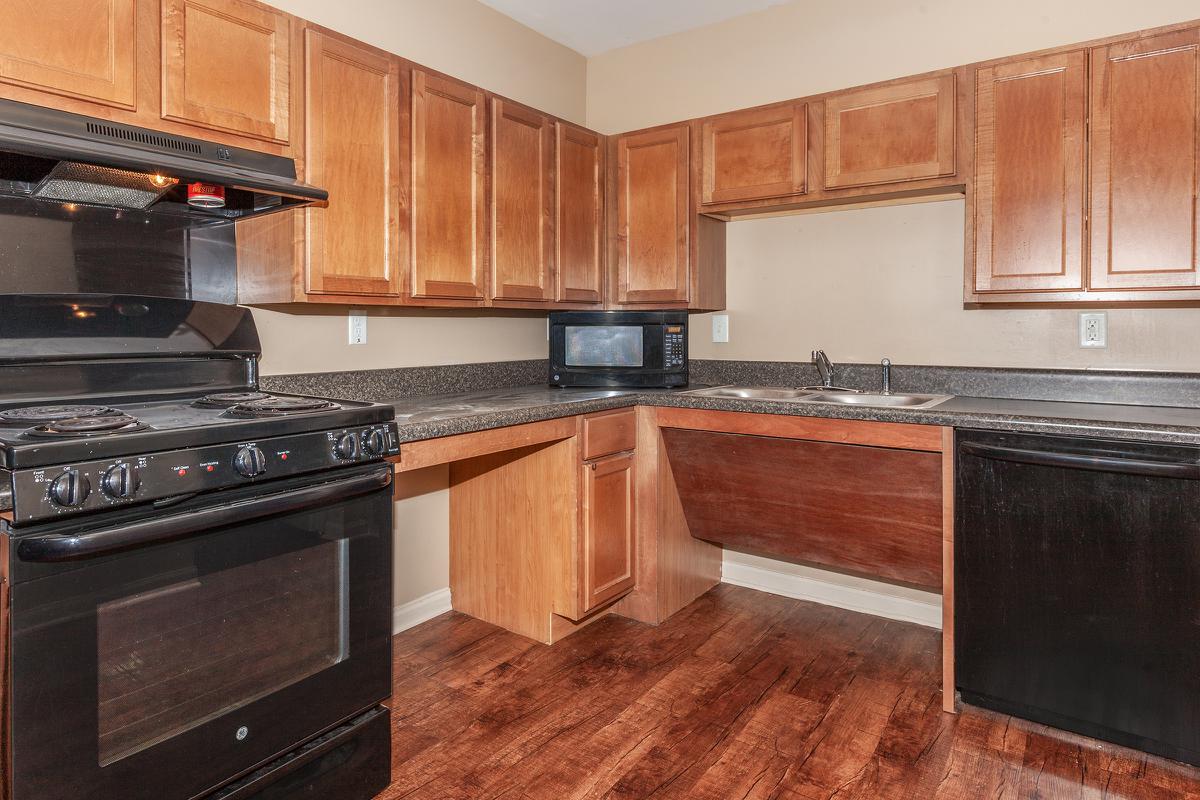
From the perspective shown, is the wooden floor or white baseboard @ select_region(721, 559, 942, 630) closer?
the wooden floor

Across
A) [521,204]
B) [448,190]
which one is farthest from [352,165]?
[521,204]

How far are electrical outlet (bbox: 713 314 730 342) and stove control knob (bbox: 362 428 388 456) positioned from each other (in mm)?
1891

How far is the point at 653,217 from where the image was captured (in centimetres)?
309

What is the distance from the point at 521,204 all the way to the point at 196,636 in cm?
187

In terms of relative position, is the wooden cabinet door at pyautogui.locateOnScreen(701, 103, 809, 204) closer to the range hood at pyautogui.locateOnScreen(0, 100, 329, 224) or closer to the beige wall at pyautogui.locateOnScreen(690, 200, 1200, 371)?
the beige wall at pyautogui.locateOnScreen(690, 200, 1200, 371)

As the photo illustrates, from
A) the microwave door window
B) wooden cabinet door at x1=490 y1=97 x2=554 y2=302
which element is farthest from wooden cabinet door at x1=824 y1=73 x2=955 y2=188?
wooden cabinet door at x1=490 y1=97 x2=554 y2=302

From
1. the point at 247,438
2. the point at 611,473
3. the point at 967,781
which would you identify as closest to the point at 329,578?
the point at 247,438

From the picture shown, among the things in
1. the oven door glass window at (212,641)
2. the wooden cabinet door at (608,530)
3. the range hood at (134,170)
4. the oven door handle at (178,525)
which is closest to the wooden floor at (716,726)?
the wooden cabinet door at (608,530)

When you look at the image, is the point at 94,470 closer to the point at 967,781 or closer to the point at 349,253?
the point at 349,253

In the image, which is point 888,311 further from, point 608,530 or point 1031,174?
point 608,530

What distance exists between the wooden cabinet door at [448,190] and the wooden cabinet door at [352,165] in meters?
0.10

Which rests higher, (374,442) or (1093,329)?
(1093,329)

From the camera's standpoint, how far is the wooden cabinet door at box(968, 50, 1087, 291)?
2.22m

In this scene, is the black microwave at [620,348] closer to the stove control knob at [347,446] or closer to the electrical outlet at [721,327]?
the electrical outlet at [721,327]
